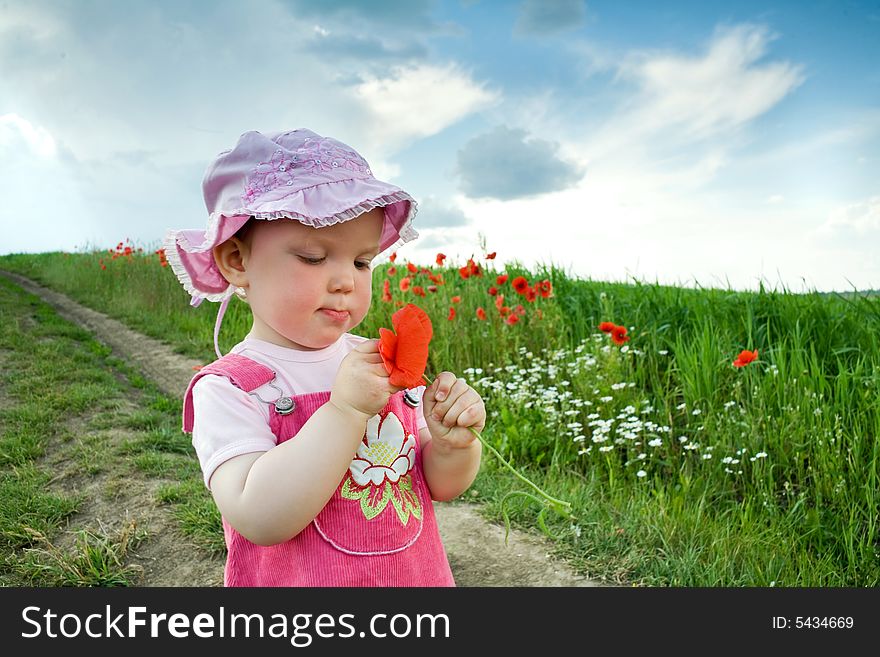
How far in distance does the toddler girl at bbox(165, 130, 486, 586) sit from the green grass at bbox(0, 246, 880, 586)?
1.49 m

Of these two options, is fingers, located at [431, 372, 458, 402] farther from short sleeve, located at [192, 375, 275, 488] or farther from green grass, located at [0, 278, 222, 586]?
green grass, located at [0, 278, 222, 586]

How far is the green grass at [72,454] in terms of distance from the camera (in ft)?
10.2

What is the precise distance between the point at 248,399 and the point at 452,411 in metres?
0.44

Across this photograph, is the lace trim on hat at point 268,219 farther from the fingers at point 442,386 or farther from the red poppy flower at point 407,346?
the fingers at point 442,386

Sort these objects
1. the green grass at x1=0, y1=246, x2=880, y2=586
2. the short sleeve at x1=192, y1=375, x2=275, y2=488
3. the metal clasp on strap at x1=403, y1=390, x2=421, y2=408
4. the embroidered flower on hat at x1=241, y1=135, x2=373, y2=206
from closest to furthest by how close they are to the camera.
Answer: the short sleeve at x1=192, y1=375, x2=275, y2=488, the embroidered flower on hat at x1=241, y1=135, x2=373, y2=206, the metal clasp on strap at x1=403, y1=390, x2=421, y2=408, the green grass at x1=0, y1=246, x2=880, y2=586

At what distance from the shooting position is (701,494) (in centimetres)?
360

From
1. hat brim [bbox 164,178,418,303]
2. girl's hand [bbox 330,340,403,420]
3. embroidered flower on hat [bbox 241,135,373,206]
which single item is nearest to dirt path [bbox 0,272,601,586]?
hat brim [bbox 164,178,418,303]

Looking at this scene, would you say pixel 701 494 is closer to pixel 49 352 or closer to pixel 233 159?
pixel 233 159

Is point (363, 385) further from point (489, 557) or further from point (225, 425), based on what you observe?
point (489, 557)

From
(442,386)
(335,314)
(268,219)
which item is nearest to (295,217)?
(268,219)

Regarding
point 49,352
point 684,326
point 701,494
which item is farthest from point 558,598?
point 49,352

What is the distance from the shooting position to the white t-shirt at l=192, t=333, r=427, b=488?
4.86 ft

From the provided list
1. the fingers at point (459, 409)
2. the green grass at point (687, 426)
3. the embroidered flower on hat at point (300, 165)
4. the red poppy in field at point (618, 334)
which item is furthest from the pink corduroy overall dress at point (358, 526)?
the red poppy in field at point (618, 334)

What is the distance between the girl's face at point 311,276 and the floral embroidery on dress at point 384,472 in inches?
9.4
